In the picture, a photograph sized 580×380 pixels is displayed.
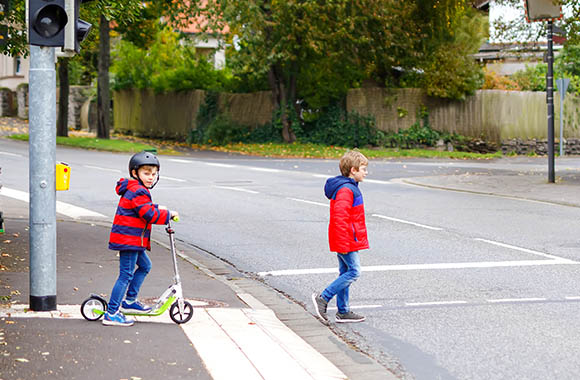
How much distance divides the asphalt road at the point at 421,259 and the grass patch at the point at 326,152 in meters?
10.2

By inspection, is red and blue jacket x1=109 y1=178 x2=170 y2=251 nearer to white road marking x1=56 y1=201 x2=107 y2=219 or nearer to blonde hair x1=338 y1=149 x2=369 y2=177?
blonde hair x1=338 y1=149 x2=369 y2=177

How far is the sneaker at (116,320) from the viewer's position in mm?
6875

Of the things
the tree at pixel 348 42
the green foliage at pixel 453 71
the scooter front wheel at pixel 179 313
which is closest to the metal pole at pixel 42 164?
the scooter front wheel at pixel 179 313

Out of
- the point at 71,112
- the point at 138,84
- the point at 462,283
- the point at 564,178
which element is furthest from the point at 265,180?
the point at 71,112

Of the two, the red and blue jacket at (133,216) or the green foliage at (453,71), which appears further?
the green foliage at (453,71)

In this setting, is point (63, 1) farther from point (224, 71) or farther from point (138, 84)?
point (138, 84)

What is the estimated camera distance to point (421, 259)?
10.7m

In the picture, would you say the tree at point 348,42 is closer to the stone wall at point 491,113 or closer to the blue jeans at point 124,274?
the stone wall at point 491,113

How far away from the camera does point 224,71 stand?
43031mm

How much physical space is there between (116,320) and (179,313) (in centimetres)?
48

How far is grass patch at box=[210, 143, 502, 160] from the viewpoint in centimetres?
3253

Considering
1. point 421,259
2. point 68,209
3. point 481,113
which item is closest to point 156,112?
point 481,113

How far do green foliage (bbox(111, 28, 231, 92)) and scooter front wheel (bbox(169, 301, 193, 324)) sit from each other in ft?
116

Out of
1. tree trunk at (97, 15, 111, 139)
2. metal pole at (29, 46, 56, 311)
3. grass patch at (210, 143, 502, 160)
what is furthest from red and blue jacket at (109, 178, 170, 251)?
tree trunk at (97, 15, 111, 139)
